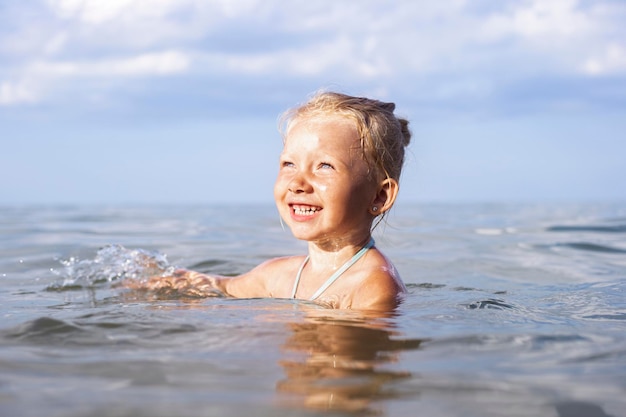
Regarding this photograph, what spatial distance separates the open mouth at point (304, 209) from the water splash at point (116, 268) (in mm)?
1479

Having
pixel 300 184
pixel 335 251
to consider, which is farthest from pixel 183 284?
pixel 300 184

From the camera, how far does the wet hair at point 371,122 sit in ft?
13.3

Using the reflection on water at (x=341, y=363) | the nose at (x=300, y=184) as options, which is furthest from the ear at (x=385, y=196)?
the reflection on water at (x=341, y=363)

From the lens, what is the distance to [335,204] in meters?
3.94

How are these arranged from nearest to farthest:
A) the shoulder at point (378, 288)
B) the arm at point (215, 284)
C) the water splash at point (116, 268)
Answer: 1. the shoulder at point (378, 288)
2. the arm at point (215, 284)
3. the water splash at point (116, 268)

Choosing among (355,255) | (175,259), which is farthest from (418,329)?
(175,259)

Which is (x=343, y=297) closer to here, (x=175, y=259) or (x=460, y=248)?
(x=175, y=259)

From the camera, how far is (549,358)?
8.39 feet

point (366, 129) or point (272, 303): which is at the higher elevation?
point (366, 129)

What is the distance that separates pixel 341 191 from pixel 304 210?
0.76ft

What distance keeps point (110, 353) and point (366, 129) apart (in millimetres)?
2014

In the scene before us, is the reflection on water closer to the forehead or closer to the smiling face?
the smiling face

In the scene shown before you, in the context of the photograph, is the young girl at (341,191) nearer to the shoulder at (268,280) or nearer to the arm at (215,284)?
the shoulder at (268,280)

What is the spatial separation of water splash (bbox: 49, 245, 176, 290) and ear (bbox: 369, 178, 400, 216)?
67.9 inches
